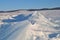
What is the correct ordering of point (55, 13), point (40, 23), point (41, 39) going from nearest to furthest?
point (41, 39) < point (40, 23) < point (55, 13)

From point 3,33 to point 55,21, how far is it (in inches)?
47.2

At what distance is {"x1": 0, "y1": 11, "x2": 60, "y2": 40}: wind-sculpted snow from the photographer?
3.78 m

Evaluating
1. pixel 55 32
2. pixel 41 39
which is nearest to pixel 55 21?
pixel 55 32

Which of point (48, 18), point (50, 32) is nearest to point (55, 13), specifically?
point (48, 18)

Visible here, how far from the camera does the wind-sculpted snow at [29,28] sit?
378 cm

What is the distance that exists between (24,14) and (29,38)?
3.33 feet

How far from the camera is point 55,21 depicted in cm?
445

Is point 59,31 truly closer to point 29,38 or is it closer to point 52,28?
point 52,28

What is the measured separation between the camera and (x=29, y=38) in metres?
3.71

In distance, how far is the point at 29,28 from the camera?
13.1ft

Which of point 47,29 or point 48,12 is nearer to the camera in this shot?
point 47,29

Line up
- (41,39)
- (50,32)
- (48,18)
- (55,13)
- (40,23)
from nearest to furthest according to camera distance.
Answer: (41,39)
(50,32)
(40,23)
(48,18)
(55,13)

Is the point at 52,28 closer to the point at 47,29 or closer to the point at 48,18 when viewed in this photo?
the point at 47,29

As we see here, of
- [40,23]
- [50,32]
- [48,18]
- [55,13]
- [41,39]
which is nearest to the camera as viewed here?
[41,39]
